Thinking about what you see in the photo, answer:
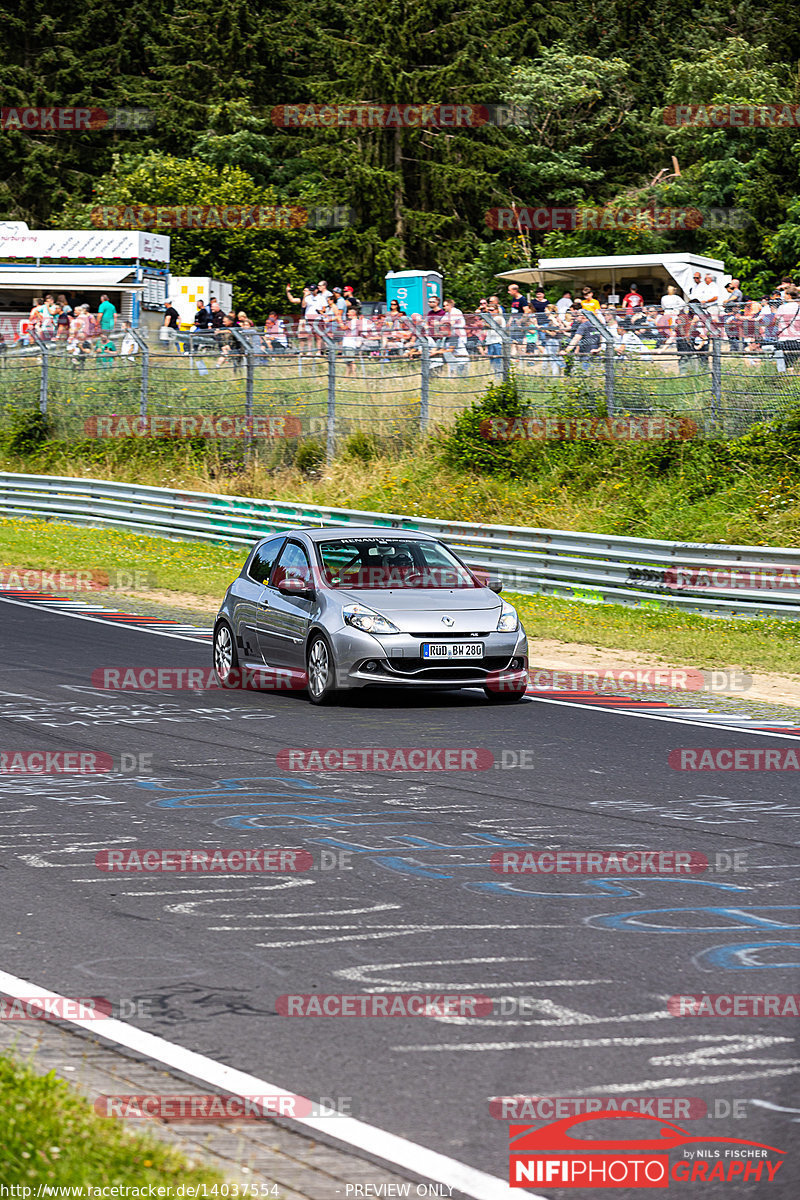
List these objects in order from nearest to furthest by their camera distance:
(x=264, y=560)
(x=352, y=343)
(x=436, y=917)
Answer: (x=436, y=917), (x=264, y=560), (x=352, y=343)

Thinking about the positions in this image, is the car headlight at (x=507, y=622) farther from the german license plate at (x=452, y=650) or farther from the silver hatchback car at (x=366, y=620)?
the german license plate at (x=452, y=650)

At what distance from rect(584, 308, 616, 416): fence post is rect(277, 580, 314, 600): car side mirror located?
39.3 ft

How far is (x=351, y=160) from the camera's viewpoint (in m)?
56.4

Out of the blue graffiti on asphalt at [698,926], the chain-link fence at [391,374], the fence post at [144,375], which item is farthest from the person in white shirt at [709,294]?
the blue graffiti on asphalt at [698,926]

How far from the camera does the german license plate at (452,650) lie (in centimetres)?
1341

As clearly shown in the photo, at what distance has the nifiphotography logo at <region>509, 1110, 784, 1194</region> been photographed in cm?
412

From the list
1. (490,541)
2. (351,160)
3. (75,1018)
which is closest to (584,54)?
(351,160)

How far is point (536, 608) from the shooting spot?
21.7 m

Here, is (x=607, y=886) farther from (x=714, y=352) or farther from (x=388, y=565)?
(x=714, y=352)

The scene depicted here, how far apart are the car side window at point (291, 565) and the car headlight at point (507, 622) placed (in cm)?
182

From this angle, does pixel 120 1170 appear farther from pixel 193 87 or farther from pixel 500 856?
pixel 193 87

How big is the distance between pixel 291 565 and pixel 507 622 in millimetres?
2289

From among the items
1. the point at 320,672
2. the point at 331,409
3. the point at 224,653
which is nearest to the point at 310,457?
the point at 331,409

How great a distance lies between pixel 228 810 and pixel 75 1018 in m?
3.88
